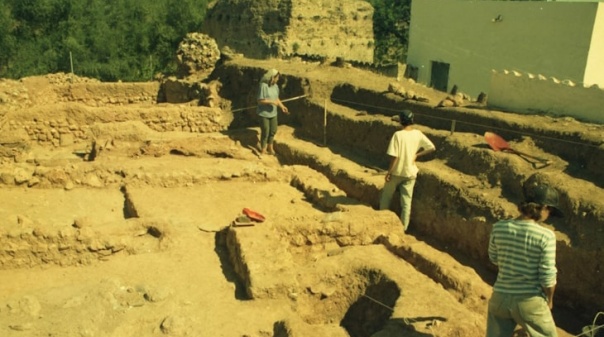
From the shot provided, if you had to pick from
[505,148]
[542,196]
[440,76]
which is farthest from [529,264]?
[440,76]

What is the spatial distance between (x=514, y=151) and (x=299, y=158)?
4.13 m

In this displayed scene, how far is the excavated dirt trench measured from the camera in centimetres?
580

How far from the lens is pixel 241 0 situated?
933 inches

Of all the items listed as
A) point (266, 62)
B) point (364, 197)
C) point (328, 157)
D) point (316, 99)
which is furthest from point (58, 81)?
point (364, 197)

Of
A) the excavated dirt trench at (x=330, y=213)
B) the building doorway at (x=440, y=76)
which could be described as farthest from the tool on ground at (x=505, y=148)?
the building doorway at (x=440, y=76)

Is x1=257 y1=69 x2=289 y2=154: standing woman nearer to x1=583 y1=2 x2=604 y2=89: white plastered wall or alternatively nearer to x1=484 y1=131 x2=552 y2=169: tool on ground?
x1=484 y1=131 x2=552 y2=169: tool on ground

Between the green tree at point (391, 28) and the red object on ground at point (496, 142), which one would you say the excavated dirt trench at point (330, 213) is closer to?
the red object on ground at point (496, 142)

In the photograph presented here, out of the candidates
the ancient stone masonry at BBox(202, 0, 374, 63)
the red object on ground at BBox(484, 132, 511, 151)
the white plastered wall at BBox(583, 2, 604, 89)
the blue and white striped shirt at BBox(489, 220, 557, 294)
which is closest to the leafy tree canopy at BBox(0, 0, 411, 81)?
the ancient stone masonry at BBox(202, 0, 374, 63)

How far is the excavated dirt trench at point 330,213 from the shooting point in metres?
5.80

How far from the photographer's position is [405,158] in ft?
24.8

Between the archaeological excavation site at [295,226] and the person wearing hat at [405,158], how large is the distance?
397 mm

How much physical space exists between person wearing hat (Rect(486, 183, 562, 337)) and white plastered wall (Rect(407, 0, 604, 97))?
9596mm

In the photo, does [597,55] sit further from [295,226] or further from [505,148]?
[295,226]

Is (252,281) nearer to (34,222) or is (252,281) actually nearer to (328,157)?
(34,222)
